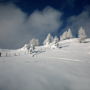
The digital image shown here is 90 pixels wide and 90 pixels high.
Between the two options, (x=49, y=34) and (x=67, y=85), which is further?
(x=49, y=34)

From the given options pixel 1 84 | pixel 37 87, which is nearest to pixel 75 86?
pixel 37 87

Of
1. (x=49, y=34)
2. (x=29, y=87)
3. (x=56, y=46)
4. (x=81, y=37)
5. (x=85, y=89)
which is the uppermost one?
(x=49, y=34)

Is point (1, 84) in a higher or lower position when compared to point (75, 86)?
higher

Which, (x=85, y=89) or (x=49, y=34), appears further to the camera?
(x=49, y=34)

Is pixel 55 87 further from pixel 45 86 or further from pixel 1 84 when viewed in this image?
pixel 1 84

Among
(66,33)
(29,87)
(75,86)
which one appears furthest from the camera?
(66,33)

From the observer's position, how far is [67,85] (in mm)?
5527

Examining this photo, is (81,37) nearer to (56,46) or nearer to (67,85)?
(56,46)

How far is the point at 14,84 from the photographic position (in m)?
5.10

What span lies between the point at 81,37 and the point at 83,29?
8.02 metres

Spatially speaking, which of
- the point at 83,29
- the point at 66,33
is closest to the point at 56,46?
the point at 83,29

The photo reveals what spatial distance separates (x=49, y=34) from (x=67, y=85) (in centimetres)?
7361

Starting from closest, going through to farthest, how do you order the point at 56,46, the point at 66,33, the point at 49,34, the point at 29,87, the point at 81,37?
the point at 29,87, the point at 56,46, the point at 81,37, the point at 49,34, the point at 66,33

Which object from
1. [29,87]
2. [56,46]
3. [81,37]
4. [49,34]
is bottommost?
[29,87]
